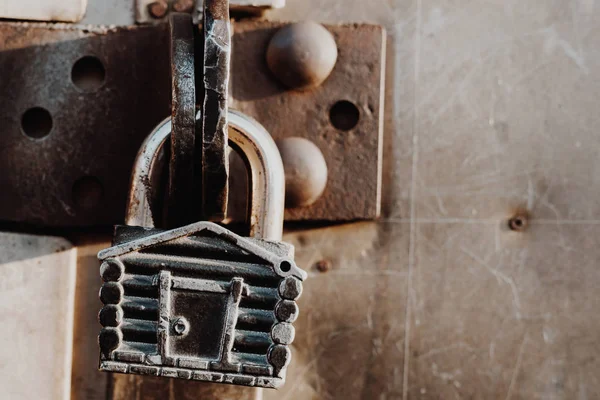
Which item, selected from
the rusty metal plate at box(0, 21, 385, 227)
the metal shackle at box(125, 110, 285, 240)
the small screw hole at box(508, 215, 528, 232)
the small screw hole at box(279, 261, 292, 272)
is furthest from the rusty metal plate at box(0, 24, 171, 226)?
the small screw hole at box(508, 215, 528, 232)

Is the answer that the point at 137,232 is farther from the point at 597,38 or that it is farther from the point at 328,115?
the point at 597,38

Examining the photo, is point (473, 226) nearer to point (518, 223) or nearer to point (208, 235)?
point (518, 223)

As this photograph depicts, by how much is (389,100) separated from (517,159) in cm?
15

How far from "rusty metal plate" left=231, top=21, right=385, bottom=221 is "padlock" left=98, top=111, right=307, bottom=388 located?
0.56ft

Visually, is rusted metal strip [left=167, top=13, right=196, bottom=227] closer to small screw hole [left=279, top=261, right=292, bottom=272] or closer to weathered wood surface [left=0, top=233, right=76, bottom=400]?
small screw hole [left=279, top=261, right=292, bottom=272]

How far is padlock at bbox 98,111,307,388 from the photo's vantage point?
2.18 feet

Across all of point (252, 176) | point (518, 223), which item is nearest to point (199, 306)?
point (252, 176)

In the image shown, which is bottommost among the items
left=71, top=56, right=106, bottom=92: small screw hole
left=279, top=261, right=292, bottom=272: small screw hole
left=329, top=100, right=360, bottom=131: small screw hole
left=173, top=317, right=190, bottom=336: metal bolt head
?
left=173, top=317, right=190, bottom=336: metal bolt head

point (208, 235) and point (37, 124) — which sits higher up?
point (37, 124)

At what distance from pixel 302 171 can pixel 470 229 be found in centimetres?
19

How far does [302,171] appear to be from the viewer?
32.1 inches

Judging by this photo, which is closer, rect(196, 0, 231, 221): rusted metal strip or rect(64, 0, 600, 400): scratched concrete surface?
rect(196, 0, 231, 221): rusted metal strip

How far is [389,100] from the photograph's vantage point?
33.3 inches

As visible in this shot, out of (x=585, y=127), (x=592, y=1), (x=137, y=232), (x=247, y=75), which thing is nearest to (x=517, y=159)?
(x=585, y=127)
